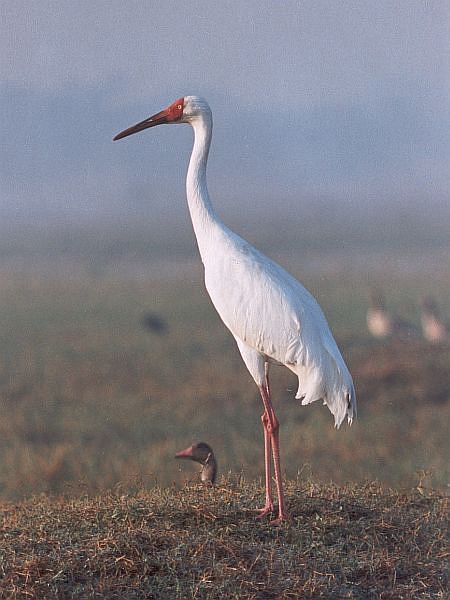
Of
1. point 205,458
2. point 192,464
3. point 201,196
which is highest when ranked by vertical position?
point 201,196

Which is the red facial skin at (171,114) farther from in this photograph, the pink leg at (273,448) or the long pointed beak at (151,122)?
the pink leg at (273,448)

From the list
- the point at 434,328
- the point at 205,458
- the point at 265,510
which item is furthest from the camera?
the point at 434,328

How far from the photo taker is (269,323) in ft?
24.0

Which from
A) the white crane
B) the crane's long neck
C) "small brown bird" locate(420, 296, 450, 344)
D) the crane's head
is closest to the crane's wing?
the white crane

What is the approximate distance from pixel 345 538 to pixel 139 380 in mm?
14848

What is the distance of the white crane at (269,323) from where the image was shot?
7.27m

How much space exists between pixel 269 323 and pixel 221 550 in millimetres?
1440

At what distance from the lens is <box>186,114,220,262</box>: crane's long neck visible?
7.72 meters

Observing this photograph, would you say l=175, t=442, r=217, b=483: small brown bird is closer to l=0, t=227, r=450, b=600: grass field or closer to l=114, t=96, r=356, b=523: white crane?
l=0, t=227, r=450, b=600: grass field

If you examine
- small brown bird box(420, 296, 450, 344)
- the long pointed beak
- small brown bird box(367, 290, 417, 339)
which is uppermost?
the long pointed beak

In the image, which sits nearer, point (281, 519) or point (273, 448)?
point (281, 519)

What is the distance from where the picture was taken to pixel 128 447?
15.8 metres

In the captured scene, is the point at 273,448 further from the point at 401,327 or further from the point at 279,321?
the point at 401,327

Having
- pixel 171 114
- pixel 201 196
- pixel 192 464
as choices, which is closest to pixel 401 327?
pixel 192 464
